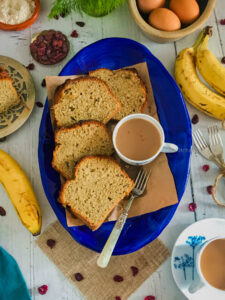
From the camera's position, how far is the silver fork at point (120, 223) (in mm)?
1786

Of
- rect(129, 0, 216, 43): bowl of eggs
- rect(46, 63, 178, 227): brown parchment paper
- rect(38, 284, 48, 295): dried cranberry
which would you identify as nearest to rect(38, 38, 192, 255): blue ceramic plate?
rect(46, 63, 178, 227): brown parchment paper

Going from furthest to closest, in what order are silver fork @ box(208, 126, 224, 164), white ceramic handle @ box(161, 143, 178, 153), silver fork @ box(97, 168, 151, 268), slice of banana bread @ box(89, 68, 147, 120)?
silver fork @ box(208, 126, 224, 164) < slice of banana bread @ box(89, 68, 147, 120) < white ceramic handle @ box(161, 143, 178, 153) < silver fork @ box(97, 168, 151, 268)

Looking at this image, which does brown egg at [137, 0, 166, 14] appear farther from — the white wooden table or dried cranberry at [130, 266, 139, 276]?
dried cranberry at [130, 266, 139, 276]

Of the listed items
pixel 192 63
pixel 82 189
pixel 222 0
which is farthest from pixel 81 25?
pixel 82 189

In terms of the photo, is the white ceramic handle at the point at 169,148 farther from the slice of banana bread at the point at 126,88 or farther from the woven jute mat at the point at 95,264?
the woven jute mat at the point at 95,264

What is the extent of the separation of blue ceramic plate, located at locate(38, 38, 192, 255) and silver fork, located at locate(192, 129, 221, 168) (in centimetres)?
18

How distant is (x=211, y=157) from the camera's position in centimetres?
214

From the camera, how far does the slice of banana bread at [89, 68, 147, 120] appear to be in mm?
2037

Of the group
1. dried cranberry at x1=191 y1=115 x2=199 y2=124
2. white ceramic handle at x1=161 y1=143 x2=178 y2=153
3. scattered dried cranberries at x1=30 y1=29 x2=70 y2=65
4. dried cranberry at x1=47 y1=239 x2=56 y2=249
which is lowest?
dried cranberry at x1=47 y1=239 x2=56 y2=249

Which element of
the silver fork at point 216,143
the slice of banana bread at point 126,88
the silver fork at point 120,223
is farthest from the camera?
the silver fork at point 216,143

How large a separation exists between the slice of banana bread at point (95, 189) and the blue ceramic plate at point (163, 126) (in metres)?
0.09

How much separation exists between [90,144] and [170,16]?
87 cm

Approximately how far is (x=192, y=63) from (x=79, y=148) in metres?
0.85

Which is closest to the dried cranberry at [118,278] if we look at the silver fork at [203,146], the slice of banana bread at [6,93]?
the silver fork at [203,146]
